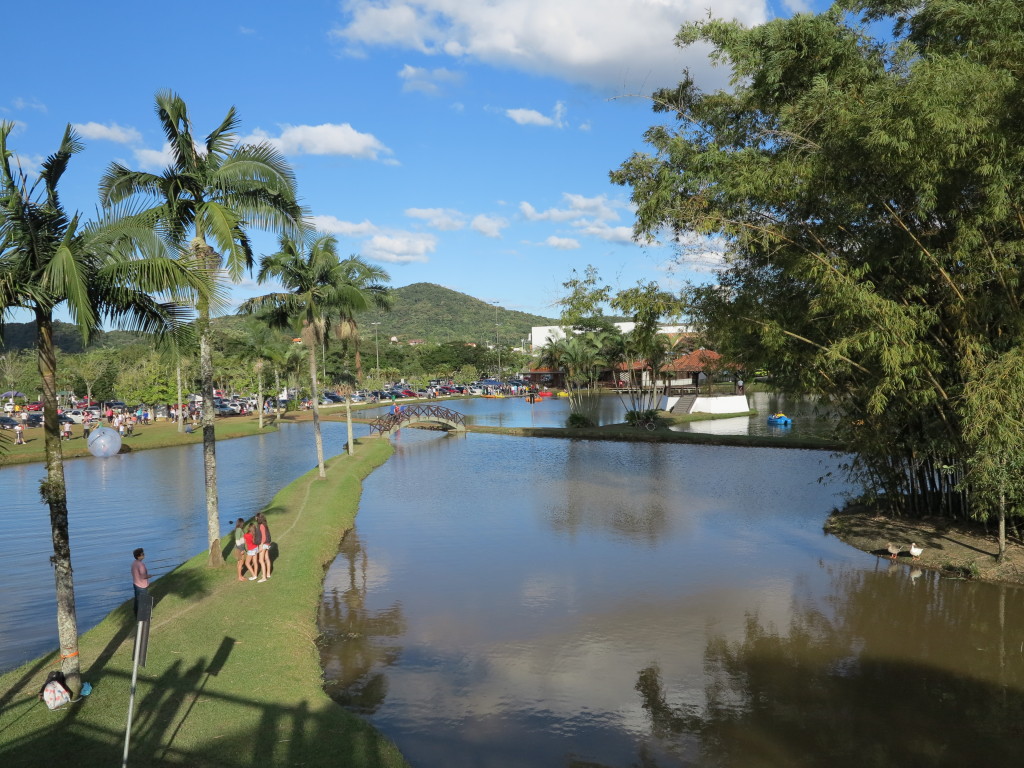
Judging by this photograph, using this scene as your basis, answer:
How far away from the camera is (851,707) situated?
1088 cm

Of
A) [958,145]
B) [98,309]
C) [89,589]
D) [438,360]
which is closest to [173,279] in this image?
[98,309]

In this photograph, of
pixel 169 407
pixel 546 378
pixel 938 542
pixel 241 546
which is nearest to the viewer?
pixel 241 546

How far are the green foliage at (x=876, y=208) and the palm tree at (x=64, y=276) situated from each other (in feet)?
38.8

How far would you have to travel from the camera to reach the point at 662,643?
44.5 ft

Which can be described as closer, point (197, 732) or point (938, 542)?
point (197, 732)

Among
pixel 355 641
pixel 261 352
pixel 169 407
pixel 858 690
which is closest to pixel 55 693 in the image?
pixel 355 641

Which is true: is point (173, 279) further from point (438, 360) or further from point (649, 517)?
point (438, 360)

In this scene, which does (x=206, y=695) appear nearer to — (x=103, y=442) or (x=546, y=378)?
(x=103, y=442)

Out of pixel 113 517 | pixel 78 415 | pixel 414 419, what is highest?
pixel 78 415

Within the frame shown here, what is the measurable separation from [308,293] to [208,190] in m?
12.5

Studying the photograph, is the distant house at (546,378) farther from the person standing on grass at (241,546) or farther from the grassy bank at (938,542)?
the person standing on grass at (241,546)

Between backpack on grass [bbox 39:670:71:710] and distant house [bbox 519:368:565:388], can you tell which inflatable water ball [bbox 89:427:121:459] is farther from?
distant house [bbox 519:368:565:388]

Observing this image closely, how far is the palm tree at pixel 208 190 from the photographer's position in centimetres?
1448

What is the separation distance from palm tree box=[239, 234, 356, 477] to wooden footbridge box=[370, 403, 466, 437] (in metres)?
20.8
